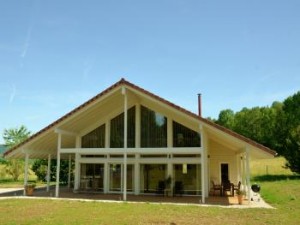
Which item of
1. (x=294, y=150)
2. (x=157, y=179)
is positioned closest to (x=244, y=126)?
(x=294, y=150)

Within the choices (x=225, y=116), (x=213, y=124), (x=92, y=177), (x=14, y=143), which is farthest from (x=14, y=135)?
(x=225, y=116)

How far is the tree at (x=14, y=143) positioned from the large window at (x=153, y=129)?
20313mm

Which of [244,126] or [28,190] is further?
[244,126]

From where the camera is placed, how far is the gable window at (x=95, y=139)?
60.2 feet

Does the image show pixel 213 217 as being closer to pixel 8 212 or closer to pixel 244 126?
pixel 8 212

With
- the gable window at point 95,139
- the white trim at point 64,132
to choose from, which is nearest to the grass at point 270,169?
the gable window at point 95,139

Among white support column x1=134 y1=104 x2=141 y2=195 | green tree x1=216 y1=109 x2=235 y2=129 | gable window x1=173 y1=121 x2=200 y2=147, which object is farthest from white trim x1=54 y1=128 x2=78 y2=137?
green tree x1=216 y1=109 x2=235 y2=129

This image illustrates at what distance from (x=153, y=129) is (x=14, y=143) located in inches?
914

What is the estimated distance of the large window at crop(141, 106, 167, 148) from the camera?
17.0 meters

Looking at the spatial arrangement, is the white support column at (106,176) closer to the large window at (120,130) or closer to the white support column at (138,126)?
the large window at (120,130)

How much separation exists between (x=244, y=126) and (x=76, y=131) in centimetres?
5797

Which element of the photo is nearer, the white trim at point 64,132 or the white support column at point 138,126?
the white trim at point 64,132

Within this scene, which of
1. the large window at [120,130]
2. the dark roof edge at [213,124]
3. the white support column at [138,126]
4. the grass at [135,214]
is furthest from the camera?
the large window at [120,130]

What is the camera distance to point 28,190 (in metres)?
17.3
